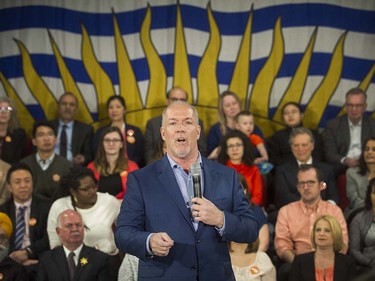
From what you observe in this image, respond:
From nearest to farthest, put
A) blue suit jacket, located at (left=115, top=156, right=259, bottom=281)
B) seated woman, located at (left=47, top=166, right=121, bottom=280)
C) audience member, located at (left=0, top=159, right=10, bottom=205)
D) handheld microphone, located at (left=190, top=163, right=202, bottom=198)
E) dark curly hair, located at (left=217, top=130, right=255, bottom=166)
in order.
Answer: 1. handheld microphone, located at (left=190, top=163, right=202, bottom=198)
2. blue suit jacket, located at (left=115, top=156, right=259, bottom=281)
3. seated woman, located at (left=47, top=166, right=121, bottom=280)
4. audience member, located at (left=0, top=159, right=10, bottom=205)
5. dark curly hair, located at (left=217, top=130, right=255, bottom=166)

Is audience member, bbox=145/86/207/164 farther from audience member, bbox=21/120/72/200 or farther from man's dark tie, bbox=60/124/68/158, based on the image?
audience member, bbox=21/120/72/200

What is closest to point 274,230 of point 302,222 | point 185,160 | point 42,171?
point 302,222

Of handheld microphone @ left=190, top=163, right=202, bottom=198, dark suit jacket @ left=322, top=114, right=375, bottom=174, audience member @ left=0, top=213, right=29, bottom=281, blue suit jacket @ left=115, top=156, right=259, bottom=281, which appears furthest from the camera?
dark suit jacket @ left=322, top=114, right=375, bottom=174

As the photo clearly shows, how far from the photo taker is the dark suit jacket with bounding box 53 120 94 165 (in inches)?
261

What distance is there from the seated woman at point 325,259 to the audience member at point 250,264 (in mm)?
191

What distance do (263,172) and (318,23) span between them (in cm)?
188

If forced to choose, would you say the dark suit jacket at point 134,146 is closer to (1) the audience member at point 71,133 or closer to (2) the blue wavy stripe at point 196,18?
(1) the audience member at point 71,133

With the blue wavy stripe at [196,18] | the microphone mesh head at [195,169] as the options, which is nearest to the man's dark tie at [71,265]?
the microphone mesh head at [195,169]

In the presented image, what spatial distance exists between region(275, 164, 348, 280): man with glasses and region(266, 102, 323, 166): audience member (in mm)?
1039

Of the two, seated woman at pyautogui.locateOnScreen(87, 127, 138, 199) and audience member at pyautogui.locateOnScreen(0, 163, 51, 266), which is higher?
seated woman at pyautogui.locateOnScreen(87, 127, 138, 199)

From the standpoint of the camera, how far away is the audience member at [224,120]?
6.65 m

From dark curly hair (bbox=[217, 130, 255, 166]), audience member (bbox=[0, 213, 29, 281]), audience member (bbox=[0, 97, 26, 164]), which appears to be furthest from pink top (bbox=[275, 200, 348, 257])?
audience member (bbox=[0, 97, 26, 164])

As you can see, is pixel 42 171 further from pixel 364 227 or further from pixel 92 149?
pixel 364 227

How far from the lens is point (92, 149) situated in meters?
6.69
